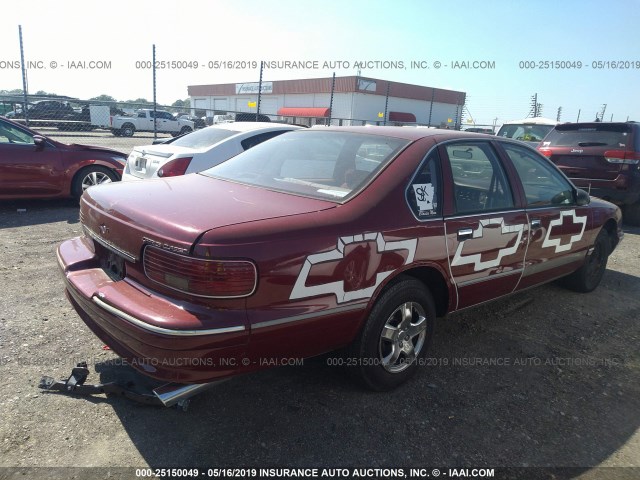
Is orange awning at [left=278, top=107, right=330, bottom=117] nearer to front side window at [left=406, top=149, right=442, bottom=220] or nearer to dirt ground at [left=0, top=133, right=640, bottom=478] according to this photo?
dirt ground at [left=0, top=133, right=640, bottom=478]

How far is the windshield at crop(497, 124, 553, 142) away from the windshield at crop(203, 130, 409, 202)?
32.6 feet

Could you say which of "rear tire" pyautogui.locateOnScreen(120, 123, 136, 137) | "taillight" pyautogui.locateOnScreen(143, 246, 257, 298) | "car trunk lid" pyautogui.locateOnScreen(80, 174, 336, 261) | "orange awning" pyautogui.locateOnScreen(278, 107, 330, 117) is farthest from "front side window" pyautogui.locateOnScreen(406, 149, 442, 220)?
"orange awning" pyautogui.locateOnScreen(278, 107, 330, 117)

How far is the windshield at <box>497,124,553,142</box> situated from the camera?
11.9m

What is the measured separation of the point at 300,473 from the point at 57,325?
231 centimetres

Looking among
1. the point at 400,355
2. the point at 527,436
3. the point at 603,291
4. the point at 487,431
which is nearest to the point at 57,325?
the point at 400,355

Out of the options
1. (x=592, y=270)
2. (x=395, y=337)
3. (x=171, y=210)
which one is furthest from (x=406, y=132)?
(x=592, y=270)

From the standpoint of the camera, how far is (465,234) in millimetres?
3090

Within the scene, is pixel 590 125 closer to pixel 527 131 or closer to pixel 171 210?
pixel 527 131

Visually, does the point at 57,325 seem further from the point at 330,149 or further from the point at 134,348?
the point at 330,149

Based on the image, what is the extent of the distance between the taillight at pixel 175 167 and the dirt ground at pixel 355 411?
7.77 feet

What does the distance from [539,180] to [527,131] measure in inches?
358

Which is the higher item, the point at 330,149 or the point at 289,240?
the point at 330,149

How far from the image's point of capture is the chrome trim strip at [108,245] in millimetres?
2420

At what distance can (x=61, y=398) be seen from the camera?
2.71 m
